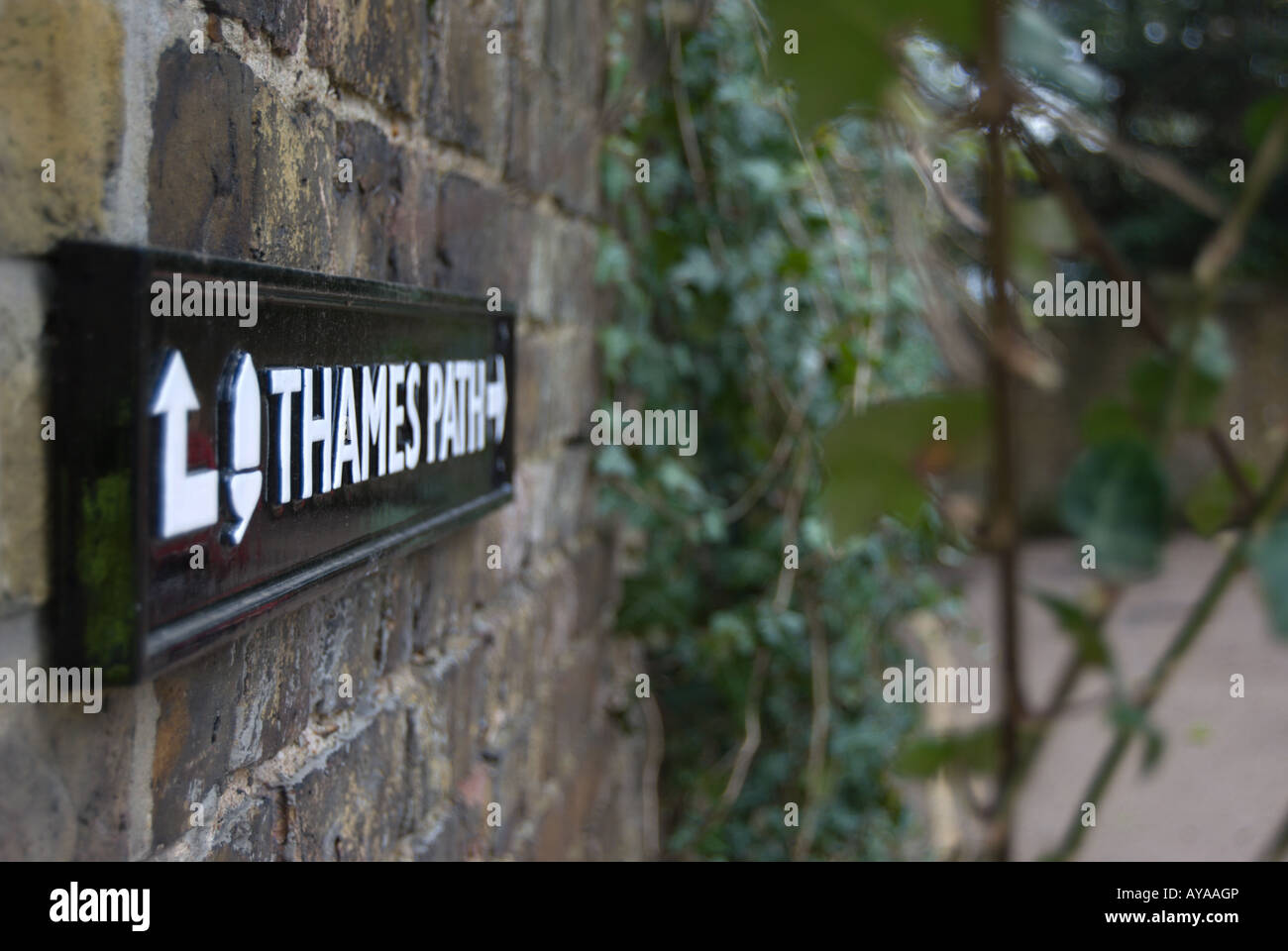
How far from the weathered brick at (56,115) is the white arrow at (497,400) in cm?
66

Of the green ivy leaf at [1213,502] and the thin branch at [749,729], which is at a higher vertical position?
the green ivy leaf at [1213,502]

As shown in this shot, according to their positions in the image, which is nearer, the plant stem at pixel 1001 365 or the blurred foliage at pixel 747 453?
the plant stem at pixel 1001 365

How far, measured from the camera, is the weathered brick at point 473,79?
116 cm

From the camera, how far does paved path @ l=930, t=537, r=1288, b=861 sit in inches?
152

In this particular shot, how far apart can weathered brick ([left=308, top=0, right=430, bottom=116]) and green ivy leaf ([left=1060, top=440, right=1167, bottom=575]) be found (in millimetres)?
732

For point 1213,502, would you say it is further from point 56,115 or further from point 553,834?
point 553,834

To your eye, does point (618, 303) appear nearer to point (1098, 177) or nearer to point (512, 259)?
point (512, 259)

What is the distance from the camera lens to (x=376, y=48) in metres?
0.97

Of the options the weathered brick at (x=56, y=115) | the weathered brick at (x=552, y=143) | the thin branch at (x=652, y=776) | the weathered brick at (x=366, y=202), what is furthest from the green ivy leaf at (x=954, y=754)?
the thin branch at (x=652, y=776)

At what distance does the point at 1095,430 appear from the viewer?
35 cm

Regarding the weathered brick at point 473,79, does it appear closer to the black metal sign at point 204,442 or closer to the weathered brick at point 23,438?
the black metal sign at point 204,442

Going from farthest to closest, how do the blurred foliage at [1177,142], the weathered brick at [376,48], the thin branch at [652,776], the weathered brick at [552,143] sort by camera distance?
the blurred foliage at [1177,142], the thin branch at [652,776], the weathered brick at [552,143], the weathered brick at [376,48]
